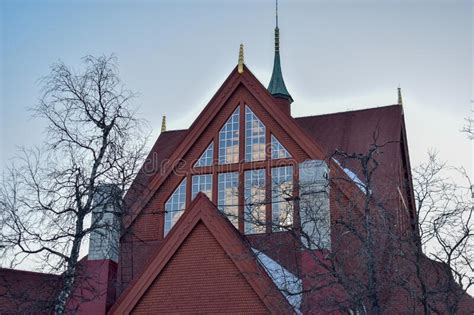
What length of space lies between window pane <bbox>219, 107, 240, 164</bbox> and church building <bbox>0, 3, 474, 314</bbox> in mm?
46

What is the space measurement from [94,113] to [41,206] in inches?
136

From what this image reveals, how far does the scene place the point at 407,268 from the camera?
15.8 metres

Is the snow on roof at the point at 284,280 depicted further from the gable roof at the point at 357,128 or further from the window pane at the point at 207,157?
the gable roof at the point at 357,128

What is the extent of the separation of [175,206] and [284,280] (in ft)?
30.1

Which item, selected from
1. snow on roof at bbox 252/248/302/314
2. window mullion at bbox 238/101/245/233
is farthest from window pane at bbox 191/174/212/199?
snow on roof at bbox 252/248/302/314

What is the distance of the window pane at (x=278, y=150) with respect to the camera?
25500 mm

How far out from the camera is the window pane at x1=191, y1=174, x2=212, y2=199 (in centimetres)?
2605

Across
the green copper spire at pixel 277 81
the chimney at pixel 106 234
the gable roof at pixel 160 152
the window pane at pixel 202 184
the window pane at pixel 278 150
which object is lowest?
the chimney at pixel 106 234

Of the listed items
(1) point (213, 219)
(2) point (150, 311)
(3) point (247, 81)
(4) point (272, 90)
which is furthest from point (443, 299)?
(4) point (272, 90)

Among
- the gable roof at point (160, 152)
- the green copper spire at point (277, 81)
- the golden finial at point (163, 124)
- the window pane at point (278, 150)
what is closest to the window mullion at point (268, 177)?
the window pane at point (278, 150)

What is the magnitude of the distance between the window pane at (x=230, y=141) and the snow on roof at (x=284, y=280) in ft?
18.3

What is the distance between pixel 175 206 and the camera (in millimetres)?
26391

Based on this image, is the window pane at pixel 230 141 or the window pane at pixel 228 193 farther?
the window pane at pixel 230 141

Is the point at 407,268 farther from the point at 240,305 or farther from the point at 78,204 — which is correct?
the point at 78,204
